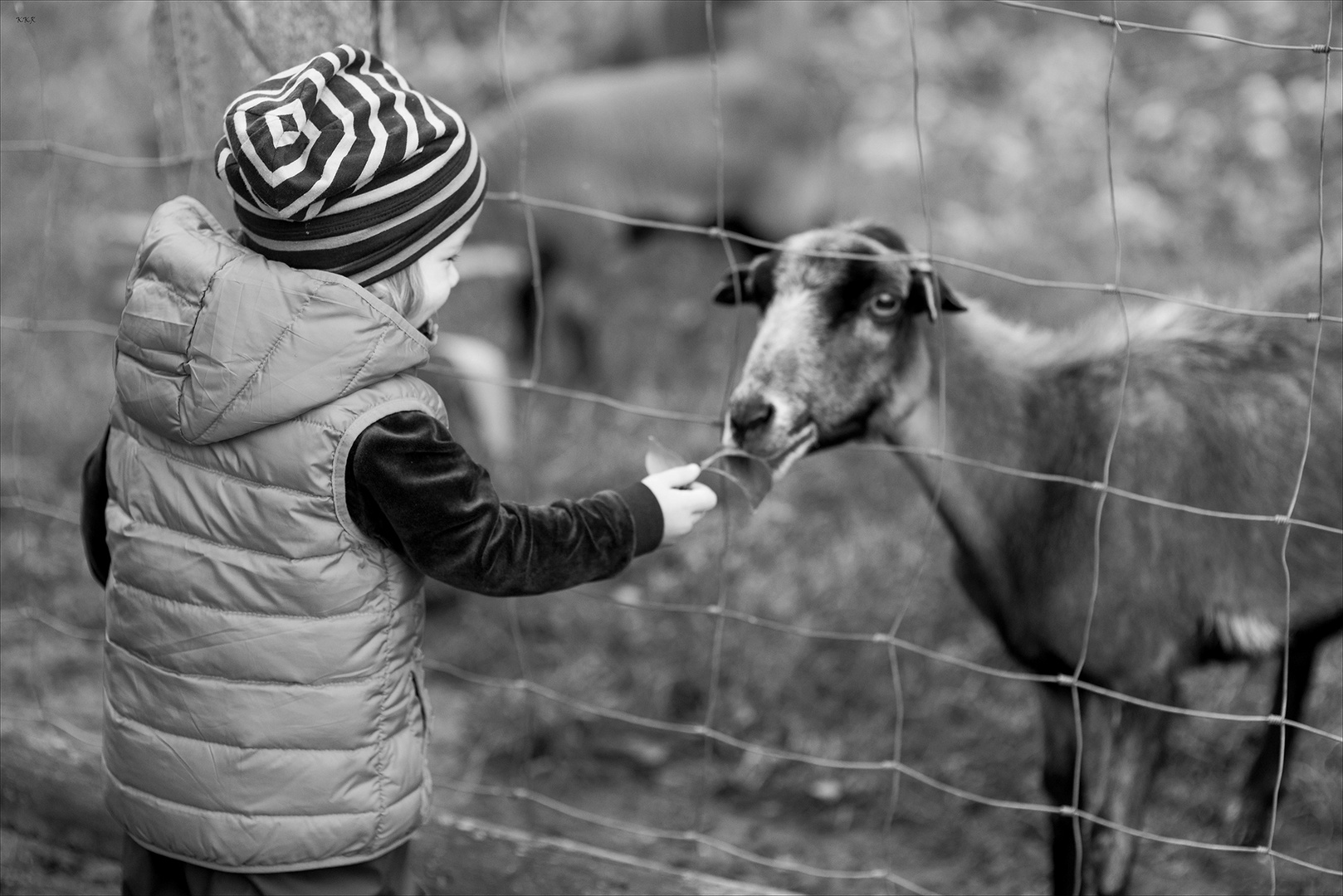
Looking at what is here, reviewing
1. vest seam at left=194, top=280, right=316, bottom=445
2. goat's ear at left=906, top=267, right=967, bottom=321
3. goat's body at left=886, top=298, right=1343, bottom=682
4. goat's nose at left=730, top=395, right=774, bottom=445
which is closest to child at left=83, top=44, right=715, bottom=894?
vest seam at left=194, top=280, right=316, bottom=445

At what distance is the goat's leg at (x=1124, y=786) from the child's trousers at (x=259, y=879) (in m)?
1.56

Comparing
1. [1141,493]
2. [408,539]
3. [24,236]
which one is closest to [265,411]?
[408,539]

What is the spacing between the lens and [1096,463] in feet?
9.48

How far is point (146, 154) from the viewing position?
7.17 metres

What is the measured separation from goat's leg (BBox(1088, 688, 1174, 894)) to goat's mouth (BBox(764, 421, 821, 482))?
2.87ft

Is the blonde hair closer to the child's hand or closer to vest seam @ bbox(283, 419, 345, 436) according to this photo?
vest seam @ bbox(283, 419, 345, 436)

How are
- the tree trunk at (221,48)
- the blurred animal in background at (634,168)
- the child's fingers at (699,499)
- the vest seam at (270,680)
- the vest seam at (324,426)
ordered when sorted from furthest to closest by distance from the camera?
1. the blurred animal in background at (634,168)
2. the tree trunk at (221,48)
3. the child's fingers at (699,499)
4. the vest seam at (270,680)
5. the vest seam at (324,426)

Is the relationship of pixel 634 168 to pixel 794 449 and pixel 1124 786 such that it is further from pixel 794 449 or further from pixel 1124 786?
pixel 1124 786

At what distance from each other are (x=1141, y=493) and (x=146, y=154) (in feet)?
19.7

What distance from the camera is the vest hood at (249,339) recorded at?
1815 millimetres

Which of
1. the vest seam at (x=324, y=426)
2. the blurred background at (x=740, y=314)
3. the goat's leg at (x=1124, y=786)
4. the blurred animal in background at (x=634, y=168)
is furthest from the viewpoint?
the blurred animal in background at (x=634, y=168)

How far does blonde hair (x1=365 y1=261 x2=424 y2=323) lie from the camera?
6.31 ft

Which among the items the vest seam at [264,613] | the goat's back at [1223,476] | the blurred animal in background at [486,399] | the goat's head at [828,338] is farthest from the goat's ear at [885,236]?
the blurred animal in background at [486,399]

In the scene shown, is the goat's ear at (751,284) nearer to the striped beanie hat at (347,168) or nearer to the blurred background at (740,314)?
the blurred background at (740,314)
